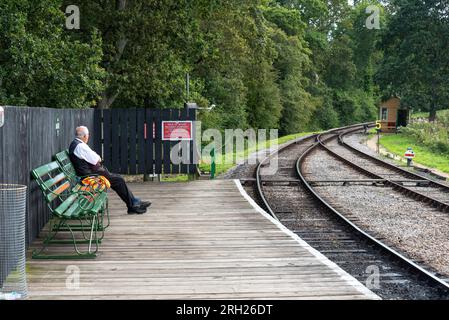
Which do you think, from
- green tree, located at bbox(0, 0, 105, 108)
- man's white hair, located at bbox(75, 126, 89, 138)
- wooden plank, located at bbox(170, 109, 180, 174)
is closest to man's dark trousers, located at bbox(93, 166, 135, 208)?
man's white hair, located at bbox(75, 126, 89, 138)

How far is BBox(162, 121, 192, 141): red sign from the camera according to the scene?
14547 mm

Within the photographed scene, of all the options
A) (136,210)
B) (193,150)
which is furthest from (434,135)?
(136,210)

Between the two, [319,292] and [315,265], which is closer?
[319,292]

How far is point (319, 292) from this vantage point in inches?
235

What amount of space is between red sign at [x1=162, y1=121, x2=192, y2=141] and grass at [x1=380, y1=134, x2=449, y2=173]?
11641 millimetres

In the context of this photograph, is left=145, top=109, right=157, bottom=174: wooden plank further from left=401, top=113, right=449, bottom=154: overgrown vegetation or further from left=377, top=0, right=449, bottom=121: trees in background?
left=377, top=0, right=449, bottom=121: trees in background

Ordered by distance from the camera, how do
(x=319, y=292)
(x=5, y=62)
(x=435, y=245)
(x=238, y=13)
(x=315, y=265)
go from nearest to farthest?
1. (x=319, y=292)
2. (x=315, y=265)
3. (x=435, y=245)
4. (x=5, y=62)
5. (x=238, y=13)

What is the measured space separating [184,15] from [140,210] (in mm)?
12322

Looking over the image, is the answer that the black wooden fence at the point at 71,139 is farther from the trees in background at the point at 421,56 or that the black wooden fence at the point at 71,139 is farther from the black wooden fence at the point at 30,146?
the trees in background at the point at 421,56

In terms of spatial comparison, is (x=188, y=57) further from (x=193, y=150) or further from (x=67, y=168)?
(x=67, y=168)

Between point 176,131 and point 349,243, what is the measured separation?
18.1ft

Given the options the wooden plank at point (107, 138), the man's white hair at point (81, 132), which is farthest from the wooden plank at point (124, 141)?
the man's white hair at point (81, 132)
